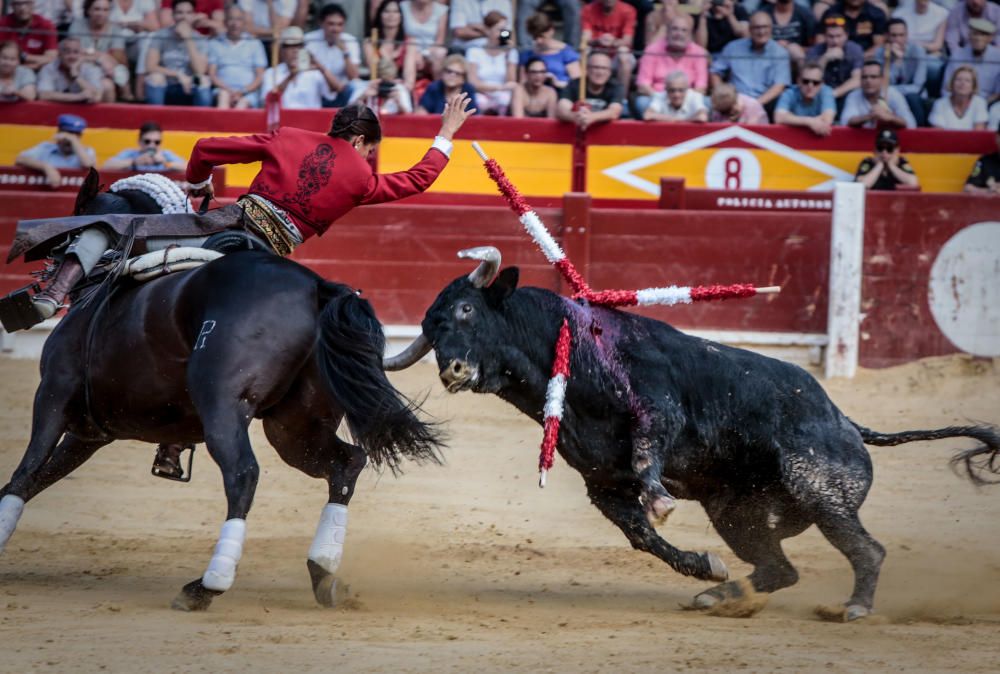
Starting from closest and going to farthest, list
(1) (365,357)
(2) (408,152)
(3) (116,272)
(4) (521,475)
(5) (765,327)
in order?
(1) (365,357), (3) (116,272), (4) (521,475), (5) (765,327), (2) (408,152)

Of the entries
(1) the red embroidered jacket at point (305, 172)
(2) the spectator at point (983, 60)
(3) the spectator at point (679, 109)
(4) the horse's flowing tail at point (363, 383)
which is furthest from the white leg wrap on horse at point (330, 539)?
(2) the spectator at point (983, 60)

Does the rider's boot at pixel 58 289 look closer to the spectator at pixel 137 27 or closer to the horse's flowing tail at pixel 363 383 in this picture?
the horse's flowing tail at pixel 363 383

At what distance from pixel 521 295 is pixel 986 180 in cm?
596

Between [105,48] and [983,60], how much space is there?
6227 millimetres

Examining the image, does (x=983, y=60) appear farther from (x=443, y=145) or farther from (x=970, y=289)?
(x=443, y=145)

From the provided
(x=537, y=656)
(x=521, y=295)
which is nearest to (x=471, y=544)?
(x=521, y=295)

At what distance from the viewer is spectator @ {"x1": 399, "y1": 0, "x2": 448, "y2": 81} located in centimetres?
1052

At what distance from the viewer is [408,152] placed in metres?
10.4

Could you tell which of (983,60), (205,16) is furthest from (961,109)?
(205,16)

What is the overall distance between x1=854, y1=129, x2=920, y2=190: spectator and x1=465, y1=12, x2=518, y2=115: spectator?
2481mm

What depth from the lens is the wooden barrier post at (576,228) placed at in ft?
31.2

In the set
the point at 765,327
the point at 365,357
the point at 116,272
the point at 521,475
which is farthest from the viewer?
the point at 765,327

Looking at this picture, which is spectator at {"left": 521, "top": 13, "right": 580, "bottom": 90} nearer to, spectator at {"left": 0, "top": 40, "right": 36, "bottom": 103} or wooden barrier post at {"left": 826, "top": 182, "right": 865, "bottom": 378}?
wooden barrier post at {"left": 826, "top": 182, "right": 865, "bottom": 378}

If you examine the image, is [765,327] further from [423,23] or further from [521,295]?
[521,295]
